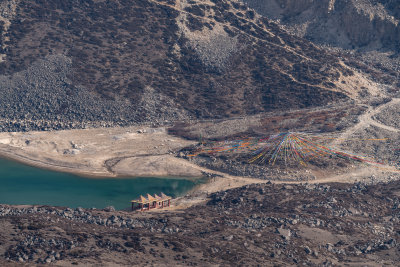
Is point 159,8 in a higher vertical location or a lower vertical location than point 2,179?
higher

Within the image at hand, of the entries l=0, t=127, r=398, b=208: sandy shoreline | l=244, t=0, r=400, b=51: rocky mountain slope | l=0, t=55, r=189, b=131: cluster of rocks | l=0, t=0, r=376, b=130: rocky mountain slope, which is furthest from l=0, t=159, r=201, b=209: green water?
l=244, t=0, r=400, b=51: rocky mountain slope

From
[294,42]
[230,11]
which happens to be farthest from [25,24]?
[294,42]

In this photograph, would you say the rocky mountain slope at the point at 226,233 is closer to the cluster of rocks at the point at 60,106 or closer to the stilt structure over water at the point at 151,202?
the stilt structure over water at the point at 151,202

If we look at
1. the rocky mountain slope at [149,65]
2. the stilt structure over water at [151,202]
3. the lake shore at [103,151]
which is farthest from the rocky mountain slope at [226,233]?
the rocky mountain slope at [149,65]

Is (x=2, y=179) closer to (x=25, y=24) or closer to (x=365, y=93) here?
(x=25, y=24)

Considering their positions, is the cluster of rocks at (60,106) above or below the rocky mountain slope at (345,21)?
below

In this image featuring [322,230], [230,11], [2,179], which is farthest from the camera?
[230,11]
